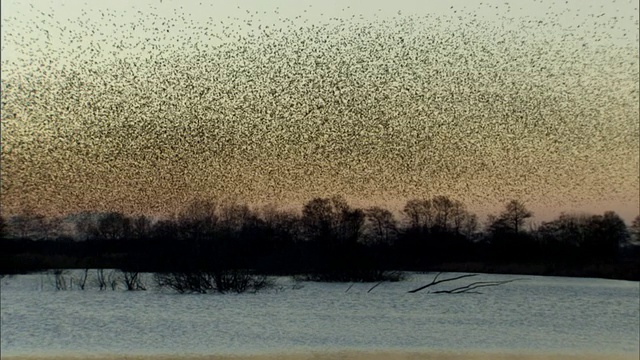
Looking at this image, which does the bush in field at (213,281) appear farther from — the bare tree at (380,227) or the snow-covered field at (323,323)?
the bare tree at (380,227)

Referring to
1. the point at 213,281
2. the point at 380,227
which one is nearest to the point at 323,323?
the point at 213,281

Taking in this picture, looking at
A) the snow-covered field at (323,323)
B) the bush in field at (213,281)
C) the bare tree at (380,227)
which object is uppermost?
the bare tree at (380,227)

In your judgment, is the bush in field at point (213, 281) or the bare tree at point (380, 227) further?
the bare tree at point (380, 227)

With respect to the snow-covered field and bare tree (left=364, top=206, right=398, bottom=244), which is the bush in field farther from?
bare tree (left=364, top=206, right=398, bottom=244)

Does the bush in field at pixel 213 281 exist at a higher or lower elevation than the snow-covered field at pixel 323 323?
higher

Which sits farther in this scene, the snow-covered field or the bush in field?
the bush in field

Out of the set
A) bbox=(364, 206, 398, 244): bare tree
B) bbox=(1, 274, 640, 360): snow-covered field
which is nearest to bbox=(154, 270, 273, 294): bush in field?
bbox=(1, 274, 640, 360): snow-covered field

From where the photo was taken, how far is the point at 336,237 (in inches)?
1702

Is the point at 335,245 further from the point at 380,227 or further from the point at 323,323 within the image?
the point at 323,323

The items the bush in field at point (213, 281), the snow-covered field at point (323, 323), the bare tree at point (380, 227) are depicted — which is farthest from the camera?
the bare tree at point (380, 227)

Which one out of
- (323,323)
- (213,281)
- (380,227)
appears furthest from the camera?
(380,227)

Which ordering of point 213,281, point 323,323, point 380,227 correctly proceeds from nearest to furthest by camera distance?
1. point 323,323
2. point 213,281
3. point 380,227

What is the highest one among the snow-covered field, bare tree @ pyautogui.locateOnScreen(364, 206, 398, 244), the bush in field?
bare tree @ pyautogui.locateOnScreen(364, 206, 398, 244)

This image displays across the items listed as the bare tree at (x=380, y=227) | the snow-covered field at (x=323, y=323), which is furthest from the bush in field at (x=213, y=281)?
the bare tree at (x=380, y=227)
